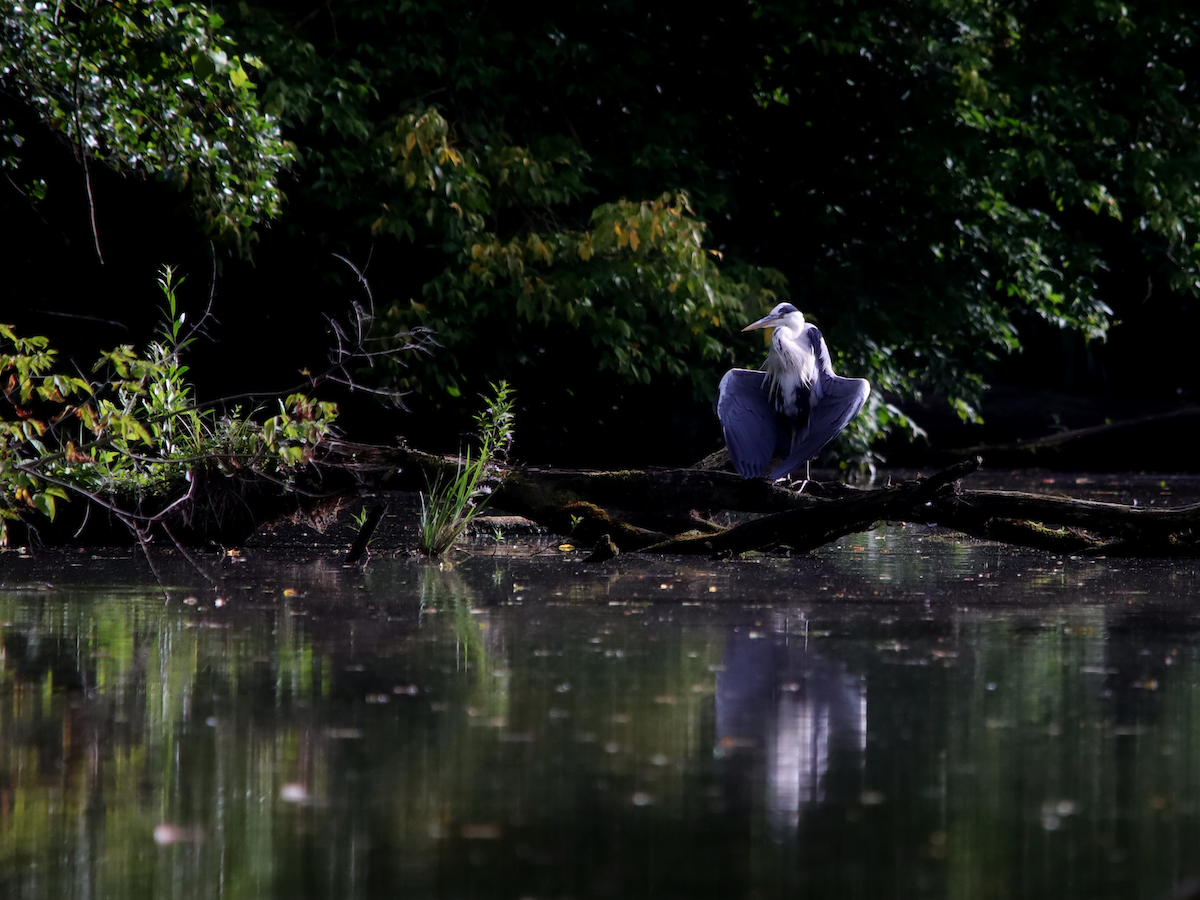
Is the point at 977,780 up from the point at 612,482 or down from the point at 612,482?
down

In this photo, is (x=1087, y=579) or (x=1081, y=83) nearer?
(x=1087, y=579)

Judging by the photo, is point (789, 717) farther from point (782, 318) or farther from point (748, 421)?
point (782, 318)

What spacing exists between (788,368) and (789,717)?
4501mm

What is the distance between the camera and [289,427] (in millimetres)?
6246

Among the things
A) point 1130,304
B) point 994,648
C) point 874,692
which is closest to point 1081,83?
point 994,648

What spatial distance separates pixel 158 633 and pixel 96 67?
3732 millimetres

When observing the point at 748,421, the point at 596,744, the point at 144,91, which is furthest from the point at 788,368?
the point at 596,744

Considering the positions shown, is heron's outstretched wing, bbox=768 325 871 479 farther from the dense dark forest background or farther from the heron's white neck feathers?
the dense dark forest background

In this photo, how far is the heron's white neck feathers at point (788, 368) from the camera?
7.76 metres

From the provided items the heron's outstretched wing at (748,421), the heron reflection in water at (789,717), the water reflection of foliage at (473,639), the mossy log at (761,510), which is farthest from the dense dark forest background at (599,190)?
the heron reflection in water at (789,717)

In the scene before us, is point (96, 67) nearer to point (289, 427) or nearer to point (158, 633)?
point (289, 427)

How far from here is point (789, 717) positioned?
351 centimetres

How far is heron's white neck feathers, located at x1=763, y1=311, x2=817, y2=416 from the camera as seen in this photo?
7.76 meters

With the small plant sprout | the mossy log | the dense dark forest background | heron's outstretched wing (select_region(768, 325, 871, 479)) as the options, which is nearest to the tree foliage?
the dense dark forest background
